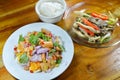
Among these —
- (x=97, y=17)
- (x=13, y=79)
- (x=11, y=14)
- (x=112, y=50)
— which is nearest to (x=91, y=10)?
(x=97, y=17)

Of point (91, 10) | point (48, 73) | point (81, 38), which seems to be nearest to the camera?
point (48, 73)

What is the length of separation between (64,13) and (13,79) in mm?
418

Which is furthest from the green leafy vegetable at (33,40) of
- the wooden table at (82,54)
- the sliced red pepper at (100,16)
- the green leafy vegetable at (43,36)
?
the sliced red pepper at (100,16)

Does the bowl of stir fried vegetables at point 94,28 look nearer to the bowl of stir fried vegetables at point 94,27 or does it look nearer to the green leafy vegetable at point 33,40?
the bowl of stir fried vegetables at point 94,27

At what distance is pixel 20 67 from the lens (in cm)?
101

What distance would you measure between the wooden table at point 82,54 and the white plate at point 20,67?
4 cm

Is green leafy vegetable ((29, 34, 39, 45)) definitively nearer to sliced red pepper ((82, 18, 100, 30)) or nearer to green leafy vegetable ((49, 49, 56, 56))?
green leafy vegetable ((49, 49, 56, 56))

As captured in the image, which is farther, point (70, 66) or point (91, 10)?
point (91, 10)

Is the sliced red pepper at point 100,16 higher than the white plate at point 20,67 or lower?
higher

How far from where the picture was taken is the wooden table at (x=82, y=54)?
101 cm

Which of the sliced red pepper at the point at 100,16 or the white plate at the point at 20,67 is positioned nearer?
the white plate at the point at 20,67

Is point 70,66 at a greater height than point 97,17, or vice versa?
point 97,17

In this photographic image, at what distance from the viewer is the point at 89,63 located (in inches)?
41.1

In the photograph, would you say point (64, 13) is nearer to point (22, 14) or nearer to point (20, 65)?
point (22, 14)
